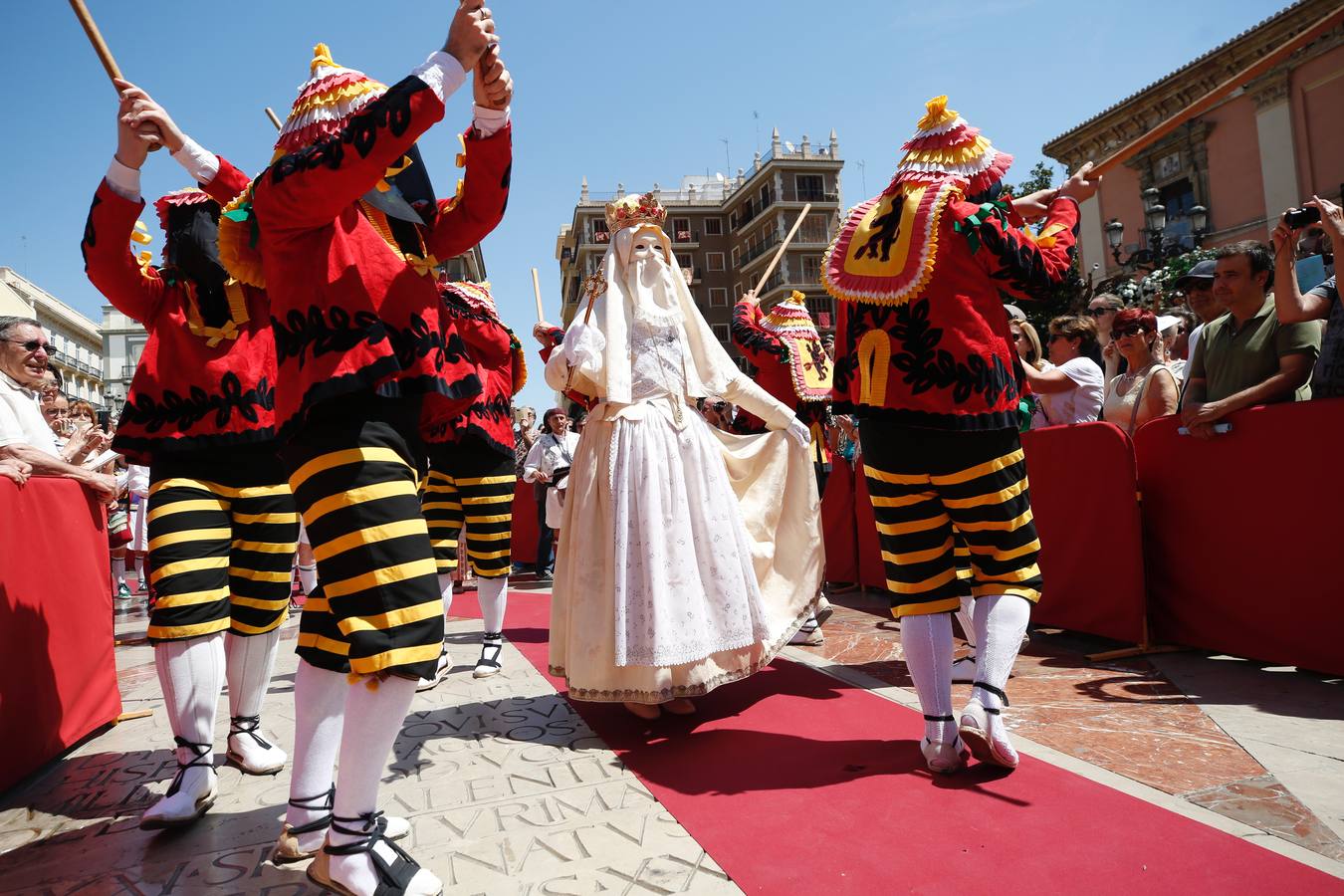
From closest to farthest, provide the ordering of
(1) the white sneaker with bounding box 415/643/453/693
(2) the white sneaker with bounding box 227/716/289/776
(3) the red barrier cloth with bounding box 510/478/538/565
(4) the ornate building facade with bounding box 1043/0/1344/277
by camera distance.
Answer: (2) the white sneaker with bounding box 227/716/289/776 < (1) the white sneaker with bounding box 415/643/453/693 < (3) the red barrier cloth with bounding box 510/478/538/565 < (4) the ornate building facade with bounding box 1043/0/1344/277

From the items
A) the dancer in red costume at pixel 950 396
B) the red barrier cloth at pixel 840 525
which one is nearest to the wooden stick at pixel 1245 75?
the dancer in red costume at pixel 950 396

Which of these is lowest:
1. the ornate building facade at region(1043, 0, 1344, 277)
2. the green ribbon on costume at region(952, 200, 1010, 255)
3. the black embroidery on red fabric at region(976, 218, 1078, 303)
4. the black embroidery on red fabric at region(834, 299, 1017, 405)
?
the black embroidery on red fabric at region(834, 299, 1017, 405)

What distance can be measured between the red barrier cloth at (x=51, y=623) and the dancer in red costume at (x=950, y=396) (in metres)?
Result: 3.16

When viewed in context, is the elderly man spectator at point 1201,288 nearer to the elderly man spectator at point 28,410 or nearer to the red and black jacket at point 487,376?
the red and black jacket at point 487,376

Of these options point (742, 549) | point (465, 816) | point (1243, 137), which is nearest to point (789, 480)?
point (742, 549)

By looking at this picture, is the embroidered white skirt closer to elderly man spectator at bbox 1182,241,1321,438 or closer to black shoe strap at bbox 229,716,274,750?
black shoe strap at bbox 229,716,274,750

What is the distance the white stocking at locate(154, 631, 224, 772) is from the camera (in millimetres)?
2555

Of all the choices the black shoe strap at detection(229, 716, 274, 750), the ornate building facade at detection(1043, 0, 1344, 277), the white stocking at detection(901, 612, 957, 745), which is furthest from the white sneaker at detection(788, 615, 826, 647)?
the ornate building facade at detection(1043, 0, 1344, 277)

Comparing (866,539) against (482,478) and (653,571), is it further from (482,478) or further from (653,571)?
(653,571)

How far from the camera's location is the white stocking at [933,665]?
2.68m

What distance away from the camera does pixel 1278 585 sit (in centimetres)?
361

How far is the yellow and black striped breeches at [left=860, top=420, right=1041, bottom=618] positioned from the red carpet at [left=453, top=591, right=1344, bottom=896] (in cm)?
58

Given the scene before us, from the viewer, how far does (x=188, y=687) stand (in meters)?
2.58

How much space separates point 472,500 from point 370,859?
2719 millimetres
